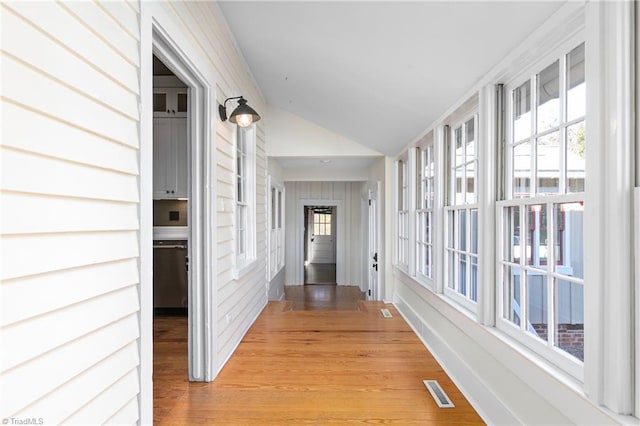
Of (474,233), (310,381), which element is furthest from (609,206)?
(310,381)

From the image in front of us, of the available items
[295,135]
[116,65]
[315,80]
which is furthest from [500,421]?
[295,135]

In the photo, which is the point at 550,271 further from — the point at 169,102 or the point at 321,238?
the point at 321,238

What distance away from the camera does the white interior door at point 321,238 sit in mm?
13352

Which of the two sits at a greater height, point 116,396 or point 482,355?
point 116,396

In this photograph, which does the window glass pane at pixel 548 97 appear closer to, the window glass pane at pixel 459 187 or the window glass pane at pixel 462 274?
the window glass pane at pixel 459 187

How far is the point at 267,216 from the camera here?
511 cm

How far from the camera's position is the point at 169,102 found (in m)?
4.32

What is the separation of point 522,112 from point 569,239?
0.81 m

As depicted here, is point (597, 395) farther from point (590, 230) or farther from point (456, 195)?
point (456, 195)

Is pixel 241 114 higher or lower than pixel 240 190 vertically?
higher

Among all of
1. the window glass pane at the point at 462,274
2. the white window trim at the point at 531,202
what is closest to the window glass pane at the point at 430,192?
the window glass pane at the point at 462,274

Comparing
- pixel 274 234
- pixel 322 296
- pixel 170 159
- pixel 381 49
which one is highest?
pixel 381 49

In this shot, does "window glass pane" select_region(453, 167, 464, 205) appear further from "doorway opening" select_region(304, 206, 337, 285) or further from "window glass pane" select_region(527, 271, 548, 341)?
"doorway opening" select_region(304, 206, 337, 285)

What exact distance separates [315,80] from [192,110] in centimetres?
140
